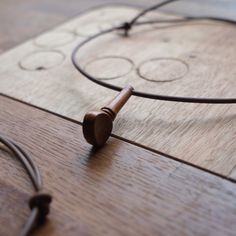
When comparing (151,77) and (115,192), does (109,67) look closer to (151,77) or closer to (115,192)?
(151,77)

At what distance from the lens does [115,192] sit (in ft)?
1.26

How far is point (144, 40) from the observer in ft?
2.36

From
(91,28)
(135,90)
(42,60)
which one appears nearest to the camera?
(135,90)

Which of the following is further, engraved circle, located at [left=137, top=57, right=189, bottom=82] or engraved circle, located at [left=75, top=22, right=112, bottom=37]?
engraved circle, located at [left=75, top=22, right=112, bottom=37]

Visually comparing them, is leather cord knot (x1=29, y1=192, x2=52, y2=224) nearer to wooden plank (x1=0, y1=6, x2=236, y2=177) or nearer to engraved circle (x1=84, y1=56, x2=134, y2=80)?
wooden plank (x1=0, y1=6, x2=236, y2=177)

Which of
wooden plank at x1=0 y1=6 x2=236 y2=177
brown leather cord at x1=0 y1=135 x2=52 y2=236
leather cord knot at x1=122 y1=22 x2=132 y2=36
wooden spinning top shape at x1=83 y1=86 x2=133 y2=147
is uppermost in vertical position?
leather cord knot at x1=122 y1=22 x2=132 y2=36

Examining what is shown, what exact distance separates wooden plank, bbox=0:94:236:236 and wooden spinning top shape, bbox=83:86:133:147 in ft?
0.05

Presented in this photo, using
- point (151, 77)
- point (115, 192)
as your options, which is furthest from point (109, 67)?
point (115, 192)

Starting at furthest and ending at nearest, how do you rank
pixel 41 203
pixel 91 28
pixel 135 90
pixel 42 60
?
pixel 91 28 < pixel 42 60 < pixel 135 90 < pixel 41 203

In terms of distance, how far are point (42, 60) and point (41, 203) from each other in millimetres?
383

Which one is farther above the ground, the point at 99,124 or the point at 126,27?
the point at 126,27

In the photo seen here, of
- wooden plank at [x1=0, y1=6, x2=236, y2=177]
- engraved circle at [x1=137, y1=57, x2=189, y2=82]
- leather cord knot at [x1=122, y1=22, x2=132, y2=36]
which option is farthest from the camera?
leather cord knot at [x1=122, y1=22, x2=132, y2=36]

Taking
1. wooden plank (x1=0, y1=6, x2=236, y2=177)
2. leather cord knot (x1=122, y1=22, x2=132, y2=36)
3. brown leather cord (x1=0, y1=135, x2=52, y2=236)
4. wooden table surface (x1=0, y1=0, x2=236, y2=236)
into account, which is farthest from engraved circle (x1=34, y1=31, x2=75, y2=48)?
brown leather cord (x1=0, y1=135, x2=52, y2=236)

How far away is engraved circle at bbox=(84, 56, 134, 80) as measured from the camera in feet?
2.00
